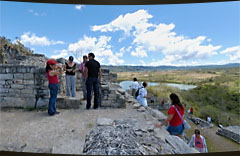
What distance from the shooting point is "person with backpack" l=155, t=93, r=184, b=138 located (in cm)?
272

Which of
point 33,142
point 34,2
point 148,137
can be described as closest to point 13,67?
point 33,142

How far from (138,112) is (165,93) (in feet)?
70.0

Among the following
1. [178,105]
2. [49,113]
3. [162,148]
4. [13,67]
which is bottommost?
[162,148]

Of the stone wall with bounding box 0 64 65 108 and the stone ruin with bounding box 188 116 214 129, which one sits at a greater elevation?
the stone wall with bounding box 0 64 65 108

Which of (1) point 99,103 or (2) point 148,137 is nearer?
(2) point 148,137

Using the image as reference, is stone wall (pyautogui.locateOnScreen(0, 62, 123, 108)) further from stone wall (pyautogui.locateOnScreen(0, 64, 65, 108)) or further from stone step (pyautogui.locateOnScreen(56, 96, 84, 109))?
stone step (pyautogui.locateOnScreen(56, 96, 84, 109))

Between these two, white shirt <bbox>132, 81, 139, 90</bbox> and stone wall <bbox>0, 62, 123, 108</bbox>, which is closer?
stone wall <bbox>0, 62, 123, 108</bbox>

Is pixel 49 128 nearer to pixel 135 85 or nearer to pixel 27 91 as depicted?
pixel 27 91

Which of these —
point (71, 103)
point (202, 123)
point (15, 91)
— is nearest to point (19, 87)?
point (15, 91)

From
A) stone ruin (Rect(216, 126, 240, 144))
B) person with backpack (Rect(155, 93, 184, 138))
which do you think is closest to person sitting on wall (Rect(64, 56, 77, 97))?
person with backpack (Rect(155, 93, 184, 138))

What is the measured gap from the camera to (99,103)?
466 cm

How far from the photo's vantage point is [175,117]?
2.80m

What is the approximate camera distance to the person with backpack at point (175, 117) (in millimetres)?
2725

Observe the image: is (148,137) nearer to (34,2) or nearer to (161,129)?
(161,129)
